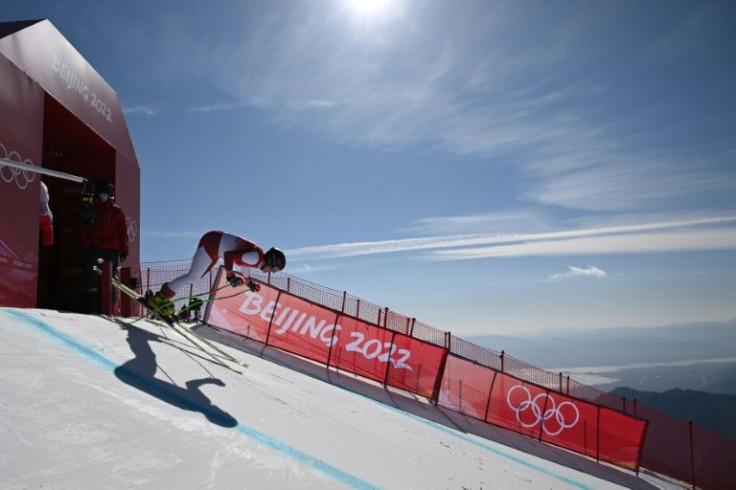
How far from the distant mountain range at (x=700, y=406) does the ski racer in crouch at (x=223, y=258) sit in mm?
171305

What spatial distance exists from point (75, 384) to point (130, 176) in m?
8.39

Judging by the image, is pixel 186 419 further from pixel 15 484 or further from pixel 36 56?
pixel 36 56

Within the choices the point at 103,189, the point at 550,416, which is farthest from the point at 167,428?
the point at 550,416

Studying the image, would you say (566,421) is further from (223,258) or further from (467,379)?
(223,258)

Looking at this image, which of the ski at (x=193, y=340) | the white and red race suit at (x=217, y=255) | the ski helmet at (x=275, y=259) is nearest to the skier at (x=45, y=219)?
the ski at (x=193, y=340)

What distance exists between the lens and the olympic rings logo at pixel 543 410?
13.0 meters

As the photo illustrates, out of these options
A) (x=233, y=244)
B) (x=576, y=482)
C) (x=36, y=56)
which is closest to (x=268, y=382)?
(x=233, y=244)

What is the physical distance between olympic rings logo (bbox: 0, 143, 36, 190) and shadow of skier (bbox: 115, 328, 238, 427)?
11.2 feet

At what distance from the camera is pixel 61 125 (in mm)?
8383

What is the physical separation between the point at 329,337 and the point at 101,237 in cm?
623

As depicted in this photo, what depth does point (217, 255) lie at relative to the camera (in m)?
6.36

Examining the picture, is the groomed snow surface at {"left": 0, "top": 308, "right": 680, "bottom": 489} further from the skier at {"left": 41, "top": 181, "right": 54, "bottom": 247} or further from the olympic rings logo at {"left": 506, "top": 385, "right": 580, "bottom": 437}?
the olympic rings logo at {"left": 506, "top": 385, "right": 580, "bottom": 437}

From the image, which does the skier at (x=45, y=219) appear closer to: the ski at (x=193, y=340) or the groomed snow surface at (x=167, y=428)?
the ski at (x=193, y=340)

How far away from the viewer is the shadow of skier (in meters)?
3.21
